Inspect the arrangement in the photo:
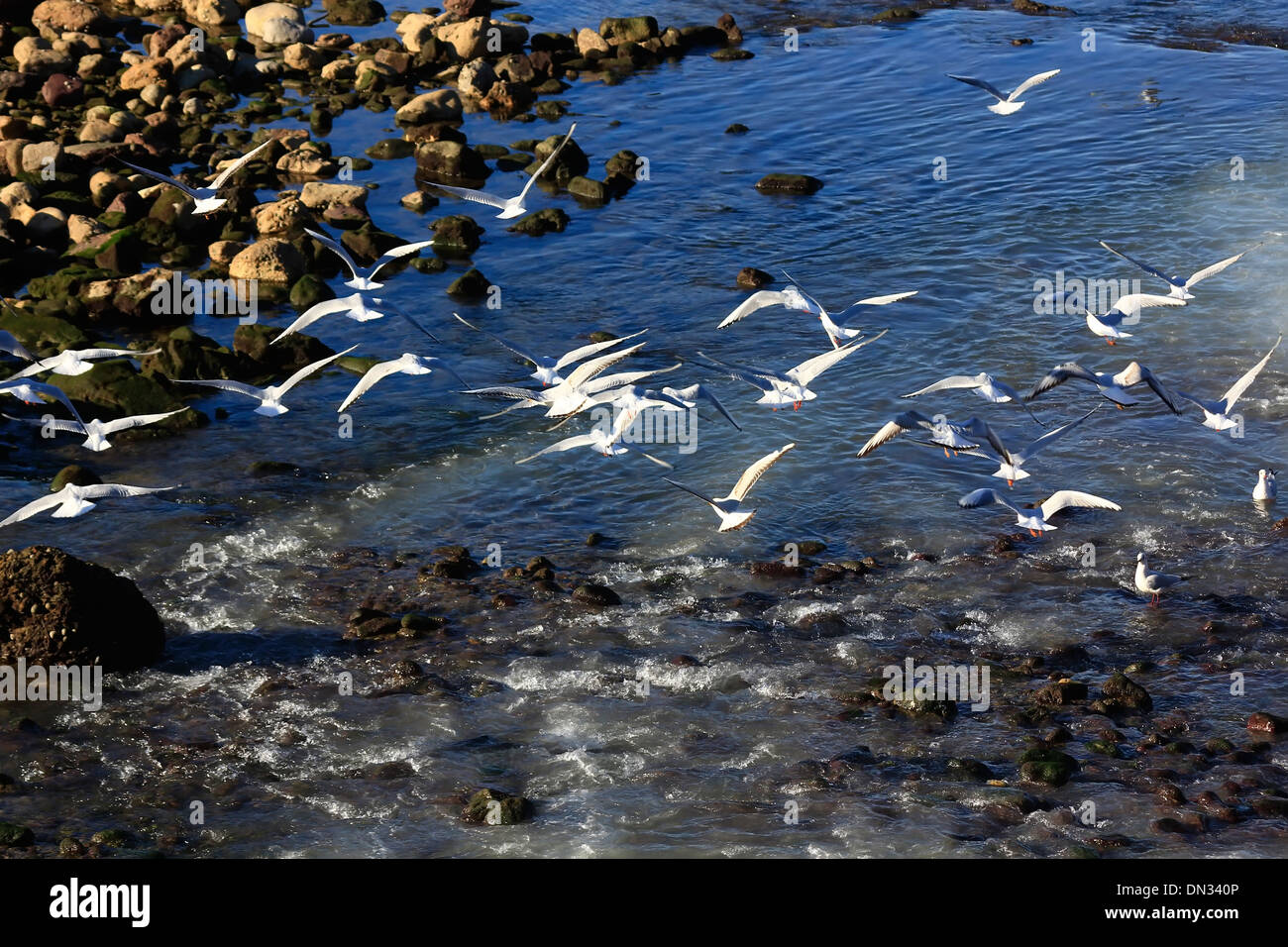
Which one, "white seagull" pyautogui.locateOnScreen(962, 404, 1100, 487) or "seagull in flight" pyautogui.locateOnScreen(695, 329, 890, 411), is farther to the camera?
"seagull in flight" pyautogui.locateOnScreen(695, 329, 890, 411)

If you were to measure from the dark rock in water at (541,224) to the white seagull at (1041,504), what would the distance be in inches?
687

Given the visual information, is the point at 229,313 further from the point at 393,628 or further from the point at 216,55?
the point at 216,55

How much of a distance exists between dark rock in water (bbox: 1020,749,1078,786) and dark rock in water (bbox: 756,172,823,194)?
2409 centimetres

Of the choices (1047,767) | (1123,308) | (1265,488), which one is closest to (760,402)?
(1123,308)

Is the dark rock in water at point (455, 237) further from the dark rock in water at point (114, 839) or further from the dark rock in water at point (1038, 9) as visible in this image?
the dark rock in water at point (1038, 9)

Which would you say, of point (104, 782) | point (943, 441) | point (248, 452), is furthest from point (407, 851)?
point (248, 452)

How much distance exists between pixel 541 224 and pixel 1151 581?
21361 mm

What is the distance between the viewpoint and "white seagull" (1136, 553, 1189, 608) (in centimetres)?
2180

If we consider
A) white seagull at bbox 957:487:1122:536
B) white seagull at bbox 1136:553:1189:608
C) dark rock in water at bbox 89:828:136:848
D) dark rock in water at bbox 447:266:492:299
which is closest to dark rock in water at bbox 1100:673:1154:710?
white seagull at bbox 1136:553:1189:608

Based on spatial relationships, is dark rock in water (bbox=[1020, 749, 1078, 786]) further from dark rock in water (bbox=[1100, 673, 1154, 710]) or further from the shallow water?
dark rock in water (bbox=[1100, 673, 1154, 710])

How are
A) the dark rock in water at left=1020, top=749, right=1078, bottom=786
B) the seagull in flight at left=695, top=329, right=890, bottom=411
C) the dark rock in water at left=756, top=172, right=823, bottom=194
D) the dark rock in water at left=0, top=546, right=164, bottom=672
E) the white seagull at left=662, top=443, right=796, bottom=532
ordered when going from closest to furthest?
the dark rock in water at left=1020, top=749, right=1078, bottom=786
the dark rock in water at left=0, top=546, right=164, bottom=672
the white seagull at left=662, top=443, right=796, bottom=532
the seagull in flight at left=695, top=329, right=890, bottom=411
the dark rock in water at left=756, top=172, right=823, bottom=194

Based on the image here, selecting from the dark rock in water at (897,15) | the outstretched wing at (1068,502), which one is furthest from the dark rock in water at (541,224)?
the dark rock in water at (897,15)

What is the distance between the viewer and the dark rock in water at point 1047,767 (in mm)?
18156
